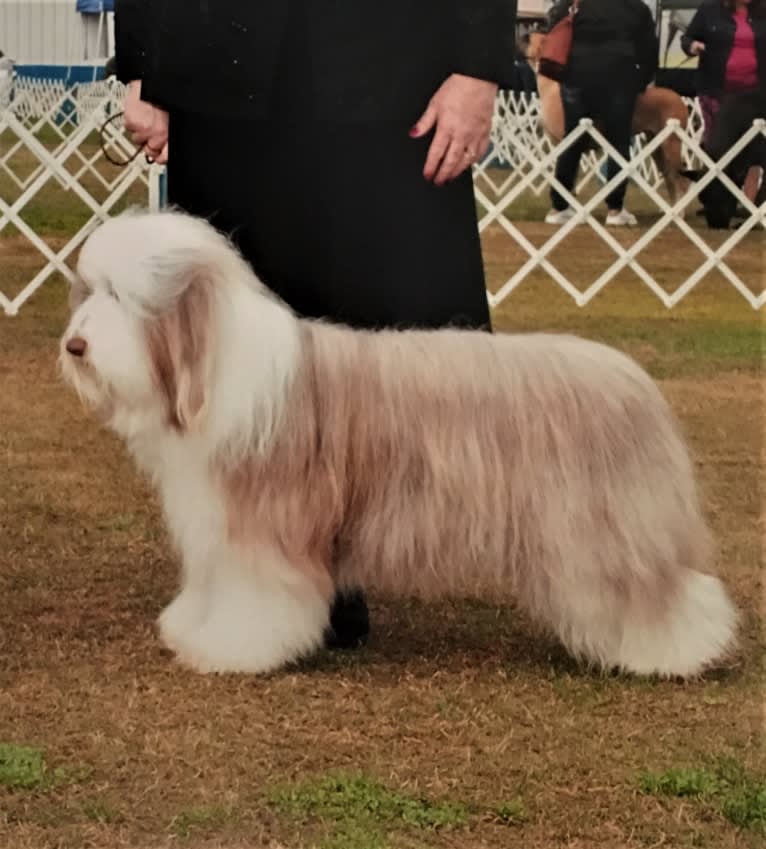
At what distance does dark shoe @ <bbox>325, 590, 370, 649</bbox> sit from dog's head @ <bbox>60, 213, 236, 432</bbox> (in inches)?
28.3

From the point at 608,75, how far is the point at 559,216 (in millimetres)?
1056

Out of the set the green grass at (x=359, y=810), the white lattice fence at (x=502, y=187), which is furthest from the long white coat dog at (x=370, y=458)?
the white lattice fence at (x=502, y=187)

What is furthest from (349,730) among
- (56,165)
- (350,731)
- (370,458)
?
(56,165)

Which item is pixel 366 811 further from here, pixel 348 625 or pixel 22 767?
pixel 348 625

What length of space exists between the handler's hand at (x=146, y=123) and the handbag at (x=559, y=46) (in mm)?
7123

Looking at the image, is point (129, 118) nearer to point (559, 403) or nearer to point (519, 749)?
point (559, 403)

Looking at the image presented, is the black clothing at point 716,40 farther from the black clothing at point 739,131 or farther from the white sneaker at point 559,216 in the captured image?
the white sneaker at point 559,216

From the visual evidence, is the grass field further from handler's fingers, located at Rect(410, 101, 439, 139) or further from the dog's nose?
handler's fingers, located at Rect(410, 101, 439, 139)

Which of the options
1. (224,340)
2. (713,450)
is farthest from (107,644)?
(713,450)

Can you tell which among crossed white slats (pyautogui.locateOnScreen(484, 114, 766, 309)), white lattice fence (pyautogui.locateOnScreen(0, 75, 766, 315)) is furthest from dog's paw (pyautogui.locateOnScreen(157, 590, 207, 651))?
crossed white slats (pyautogui.locateOnScreen(484, 114, 766, 309))

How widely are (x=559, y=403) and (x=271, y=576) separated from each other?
27.5 inches

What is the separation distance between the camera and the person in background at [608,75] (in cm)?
1043

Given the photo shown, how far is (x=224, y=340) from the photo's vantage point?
10.5ft

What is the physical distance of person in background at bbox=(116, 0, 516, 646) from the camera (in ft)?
11.2
